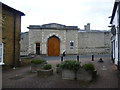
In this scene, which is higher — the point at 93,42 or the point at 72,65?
the point at 93,42

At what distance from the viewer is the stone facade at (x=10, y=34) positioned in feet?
47.0

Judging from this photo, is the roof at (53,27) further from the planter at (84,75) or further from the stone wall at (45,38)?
the planter at (84,75)

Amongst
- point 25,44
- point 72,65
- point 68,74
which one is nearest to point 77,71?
point 72,65

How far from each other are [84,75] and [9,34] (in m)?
8.93

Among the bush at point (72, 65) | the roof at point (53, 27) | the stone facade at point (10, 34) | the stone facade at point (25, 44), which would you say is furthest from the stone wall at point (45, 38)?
the bush at point (72, 65)

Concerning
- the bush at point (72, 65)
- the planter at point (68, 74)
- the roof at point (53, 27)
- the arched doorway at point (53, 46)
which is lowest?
the planter at point (68, 74)

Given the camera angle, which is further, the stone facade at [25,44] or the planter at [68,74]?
the stone facade at [25,44]

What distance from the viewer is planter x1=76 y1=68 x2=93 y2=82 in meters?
9.30

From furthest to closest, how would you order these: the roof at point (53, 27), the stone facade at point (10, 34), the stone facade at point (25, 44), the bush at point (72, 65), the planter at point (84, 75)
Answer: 1. the stone facade at point (25, 44)
2. the roof at point (53, 27)
3. the stone facade at point (10, 34)
4. the bush at point (72, 65)
5. the planter at point (84, 75)

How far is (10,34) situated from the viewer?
50.1ft

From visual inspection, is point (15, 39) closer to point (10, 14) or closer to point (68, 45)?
point (10, 14)

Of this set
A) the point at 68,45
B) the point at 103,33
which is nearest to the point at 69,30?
the point at 68,45

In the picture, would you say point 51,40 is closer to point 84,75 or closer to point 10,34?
point 10,34

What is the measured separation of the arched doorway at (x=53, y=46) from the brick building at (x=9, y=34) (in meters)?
10.3
